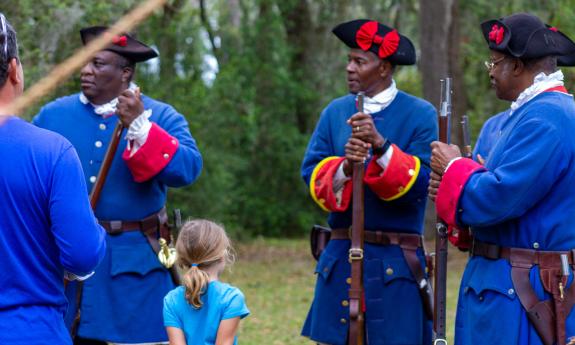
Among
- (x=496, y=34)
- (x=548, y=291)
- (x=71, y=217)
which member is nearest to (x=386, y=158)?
(x=496, y=34)

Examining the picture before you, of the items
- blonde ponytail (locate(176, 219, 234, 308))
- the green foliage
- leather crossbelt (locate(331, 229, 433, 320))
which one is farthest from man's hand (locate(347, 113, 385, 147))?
the green foliage

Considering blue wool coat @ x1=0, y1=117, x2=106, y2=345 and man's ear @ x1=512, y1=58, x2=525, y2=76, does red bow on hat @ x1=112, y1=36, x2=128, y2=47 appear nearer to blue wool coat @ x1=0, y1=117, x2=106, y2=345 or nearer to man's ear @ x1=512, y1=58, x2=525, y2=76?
blue wool coat @ x1=0, y1=117, x2=106, y2=345

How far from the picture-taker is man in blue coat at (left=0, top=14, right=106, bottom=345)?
3.43 meters

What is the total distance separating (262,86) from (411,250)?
544 inches

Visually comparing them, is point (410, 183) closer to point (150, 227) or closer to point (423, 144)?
point (423, 144)

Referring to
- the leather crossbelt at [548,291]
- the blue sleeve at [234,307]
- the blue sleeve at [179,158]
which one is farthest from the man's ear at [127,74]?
the leather crossbelt at [548,291]

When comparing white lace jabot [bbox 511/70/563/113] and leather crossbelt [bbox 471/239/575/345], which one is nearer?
leather crossbelt [bbox 471/239/575/345]

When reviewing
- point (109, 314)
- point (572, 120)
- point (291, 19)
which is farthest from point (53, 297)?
point (291, 19)

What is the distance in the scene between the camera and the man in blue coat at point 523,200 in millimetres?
4148

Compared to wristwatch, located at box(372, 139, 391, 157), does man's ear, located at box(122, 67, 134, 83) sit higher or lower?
higher

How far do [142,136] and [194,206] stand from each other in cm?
1002

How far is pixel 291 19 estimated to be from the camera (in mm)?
19516

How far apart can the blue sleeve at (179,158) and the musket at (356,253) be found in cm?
98

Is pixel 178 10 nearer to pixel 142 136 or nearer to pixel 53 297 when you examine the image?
pixel 142 136
